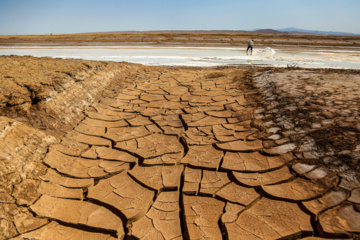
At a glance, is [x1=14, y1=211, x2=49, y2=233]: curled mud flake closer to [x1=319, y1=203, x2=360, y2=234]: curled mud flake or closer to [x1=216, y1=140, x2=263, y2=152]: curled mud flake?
[x1=216, y1=140, x2=263, y2=152]: curled mud flake

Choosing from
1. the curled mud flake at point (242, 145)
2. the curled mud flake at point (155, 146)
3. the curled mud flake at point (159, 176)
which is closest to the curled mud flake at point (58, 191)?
the curled mud flake at point (159, 176)

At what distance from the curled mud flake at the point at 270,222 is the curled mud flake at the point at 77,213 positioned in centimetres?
82

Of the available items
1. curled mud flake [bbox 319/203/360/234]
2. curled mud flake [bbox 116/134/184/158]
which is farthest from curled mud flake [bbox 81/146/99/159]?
curled mud flake [bbox 319/203/360/234]

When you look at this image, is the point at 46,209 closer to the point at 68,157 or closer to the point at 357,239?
the point at 68,157

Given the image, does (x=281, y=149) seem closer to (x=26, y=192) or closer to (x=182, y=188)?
(x=182, y=188)

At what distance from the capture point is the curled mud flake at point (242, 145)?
2570 mm

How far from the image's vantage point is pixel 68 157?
2.55 meters

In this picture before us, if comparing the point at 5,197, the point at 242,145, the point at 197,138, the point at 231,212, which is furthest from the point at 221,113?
the point at 5,197

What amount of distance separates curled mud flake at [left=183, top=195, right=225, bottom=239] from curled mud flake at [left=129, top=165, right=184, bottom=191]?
21 centimetres

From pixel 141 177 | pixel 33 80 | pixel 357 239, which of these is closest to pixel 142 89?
pixel 33 80

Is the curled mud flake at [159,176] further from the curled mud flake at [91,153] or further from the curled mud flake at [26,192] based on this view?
the curled mud flake at [26,192]

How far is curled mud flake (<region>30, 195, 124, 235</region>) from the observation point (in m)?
1.70

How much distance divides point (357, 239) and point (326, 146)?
1036 mm

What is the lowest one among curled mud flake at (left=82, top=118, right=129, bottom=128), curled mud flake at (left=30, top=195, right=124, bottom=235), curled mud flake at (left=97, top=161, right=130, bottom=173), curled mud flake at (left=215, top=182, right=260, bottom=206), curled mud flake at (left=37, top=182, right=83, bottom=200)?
curled mud flake at (left=30, top=195, right=124, bottom=235)
